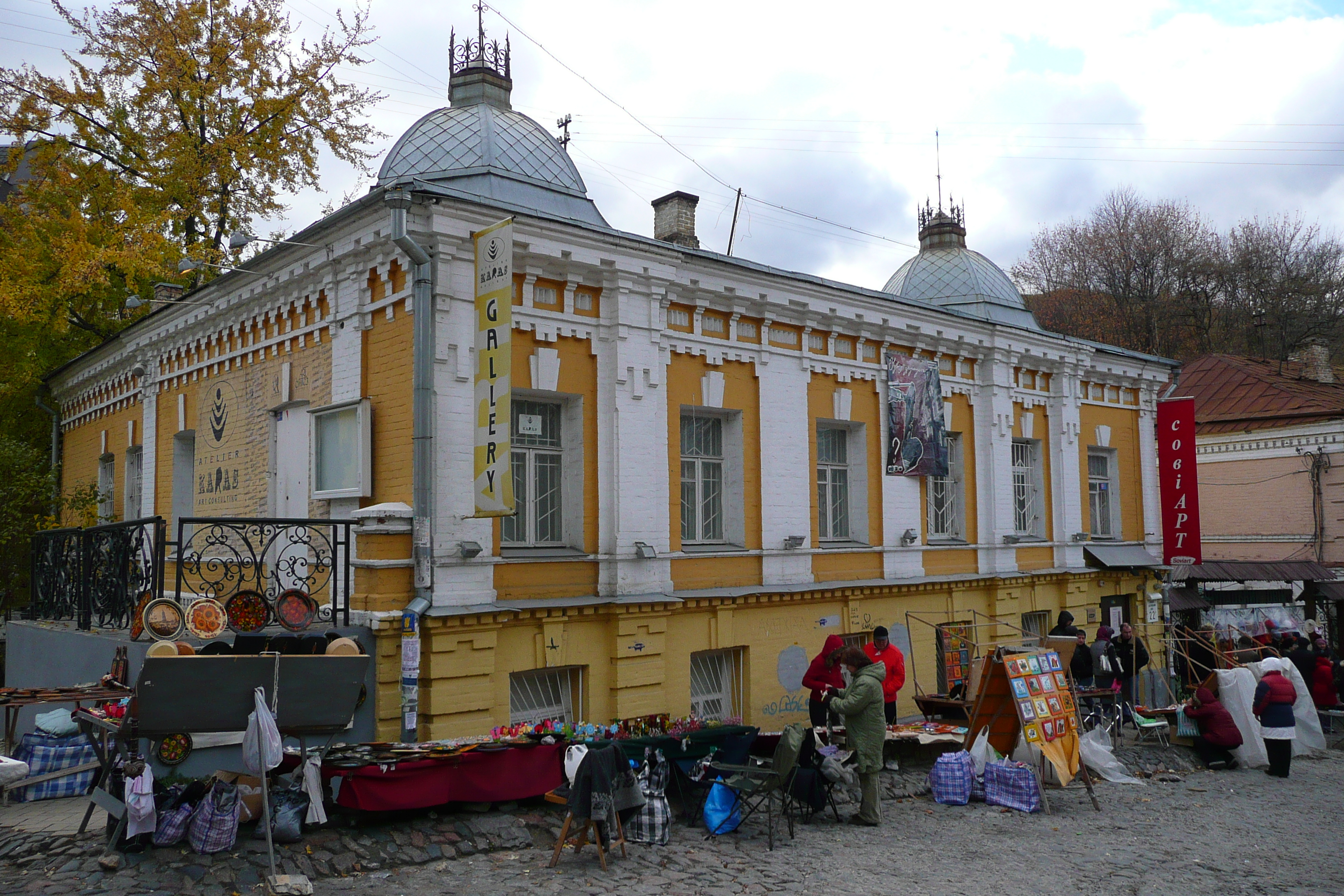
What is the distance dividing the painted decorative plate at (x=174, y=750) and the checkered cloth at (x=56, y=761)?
189cm

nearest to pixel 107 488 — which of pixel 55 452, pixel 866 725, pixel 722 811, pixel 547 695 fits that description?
pixel 55 452

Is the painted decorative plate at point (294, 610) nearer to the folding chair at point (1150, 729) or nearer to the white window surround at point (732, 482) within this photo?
the white window surround at point (732, 482)

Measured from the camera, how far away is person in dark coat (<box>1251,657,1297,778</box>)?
1238 centimetres

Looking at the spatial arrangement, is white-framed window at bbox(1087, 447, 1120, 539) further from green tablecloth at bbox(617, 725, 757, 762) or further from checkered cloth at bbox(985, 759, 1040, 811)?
green tablecloth at bbox(617, 725, 757, 762)

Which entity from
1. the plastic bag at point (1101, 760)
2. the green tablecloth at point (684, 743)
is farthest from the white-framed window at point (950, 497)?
the green tablecloth at point (684, 743)

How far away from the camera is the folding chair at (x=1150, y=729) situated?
1316cm

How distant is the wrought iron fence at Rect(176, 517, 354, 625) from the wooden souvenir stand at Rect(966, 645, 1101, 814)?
262 inches

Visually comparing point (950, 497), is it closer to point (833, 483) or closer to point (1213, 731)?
point (833, 483)

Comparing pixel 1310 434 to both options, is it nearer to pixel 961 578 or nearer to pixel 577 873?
pixel 961 578

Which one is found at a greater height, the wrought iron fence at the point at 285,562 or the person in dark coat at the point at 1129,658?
the wrought iron fence at the point at 285,562

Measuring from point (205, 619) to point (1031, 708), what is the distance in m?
7.89

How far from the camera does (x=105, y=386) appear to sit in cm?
1709

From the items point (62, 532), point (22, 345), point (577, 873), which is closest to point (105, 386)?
point (22, 345)

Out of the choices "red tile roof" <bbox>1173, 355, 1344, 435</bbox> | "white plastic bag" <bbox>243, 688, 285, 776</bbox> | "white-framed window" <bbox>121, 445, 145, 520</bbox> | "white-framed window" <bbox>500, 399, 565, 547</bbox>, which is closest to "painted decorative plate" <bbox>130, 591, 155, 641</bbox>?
"white plastic bag" <bbox>243, 688, 285, 776</bbox>
